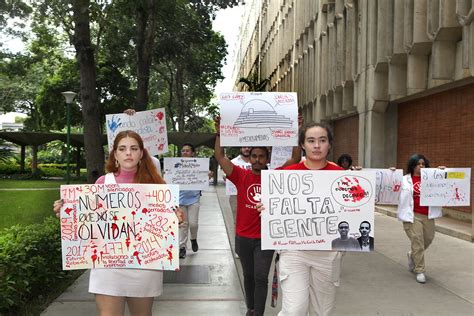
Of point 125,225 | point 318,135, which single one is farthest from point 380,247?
point 125,225

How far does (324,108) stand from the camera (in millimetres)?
24047

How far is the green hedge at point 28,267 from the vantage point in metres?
4.70

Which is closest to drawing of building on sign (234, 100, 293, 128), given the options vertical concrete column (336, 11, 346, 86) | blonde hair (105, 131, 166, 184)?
blonde hair (105, 131, 166, 184)

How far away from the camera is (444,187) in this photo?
23.6ft

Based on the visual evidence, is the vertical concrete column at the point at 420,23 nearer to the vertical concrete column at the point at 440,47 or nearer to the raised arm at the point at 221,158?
the vertical concrete column at the point at 440,47

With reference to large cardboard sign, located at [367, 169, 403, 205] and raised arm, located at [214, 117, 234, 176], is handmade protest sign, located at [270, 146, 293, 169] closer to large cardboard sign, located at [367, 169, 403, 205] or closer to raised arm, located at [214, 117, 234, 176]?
large cardboard sign, located at [367, 169, 403, 205]

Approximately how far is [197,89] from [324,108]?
19.7m

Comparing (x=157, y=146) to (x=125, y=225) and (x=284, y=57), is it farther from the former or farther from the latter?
(x=284, y=57)

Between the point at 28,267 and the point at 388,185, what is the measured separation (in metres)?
4.82

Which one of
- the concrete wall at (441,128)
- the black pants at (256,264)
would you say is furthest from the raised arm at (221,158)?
the concrete wall at (441,128)

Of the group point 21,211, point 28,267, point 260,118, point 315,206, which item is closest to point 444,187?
point 260,118

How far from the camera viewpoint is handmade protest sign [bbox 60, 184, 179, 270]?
3.49 m

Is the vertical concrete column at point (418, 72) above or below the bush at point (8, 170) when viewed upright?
above

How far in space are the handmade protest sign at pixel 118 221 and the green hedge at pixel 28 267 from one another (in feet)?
4.35
